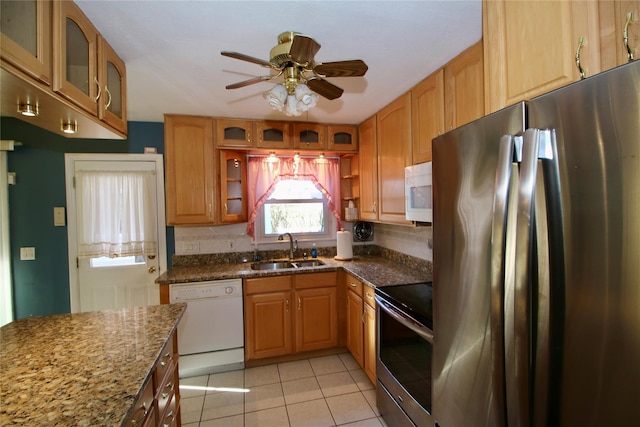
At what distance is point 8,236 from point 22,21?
2.62 metres

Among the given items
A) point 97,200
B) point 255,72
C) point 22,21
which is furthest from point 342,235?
point 22,21

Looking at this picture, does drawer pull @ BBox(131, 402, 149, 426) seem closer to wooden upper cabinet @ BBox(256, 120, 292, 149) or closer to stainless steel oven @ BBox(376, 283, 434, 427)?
stainless steel oven @ BBox(376, 283, 434, 427)

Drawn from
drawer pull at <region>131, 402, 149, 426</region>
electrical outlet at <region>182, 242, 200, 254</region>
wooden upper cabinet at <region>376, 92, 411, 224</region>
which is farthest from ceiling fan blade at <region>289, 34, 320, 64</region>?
electrical outlet at <region>182, 242, 200, 254</region>

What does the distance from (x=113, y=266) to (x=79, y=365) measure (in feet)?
6.93

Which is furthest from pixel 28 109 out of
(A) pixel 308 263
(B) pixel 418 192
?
(A) pixel 308 263

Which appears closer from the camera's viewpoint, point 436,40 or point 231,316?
point 436,40

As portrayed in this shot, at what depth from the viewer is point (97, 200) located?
2781 millimetres

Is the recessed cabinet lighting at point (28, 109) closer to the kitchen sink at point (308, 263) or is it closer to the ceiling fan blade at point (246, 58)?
the ceiling fan blade at point (246, 58)

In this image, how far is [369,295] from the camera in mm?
2305

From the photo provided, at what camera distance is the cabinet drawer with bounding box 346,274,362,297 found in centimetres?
252

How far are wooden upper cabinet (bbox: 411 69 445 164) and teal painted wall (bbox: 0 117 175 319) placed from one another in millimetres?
3002

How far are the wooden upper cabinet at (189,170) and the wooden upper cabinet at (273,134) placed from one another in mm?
472

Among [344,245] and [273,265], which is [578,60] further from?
[273,265]

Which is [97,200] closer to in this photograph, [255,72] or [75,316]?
[75,316]
